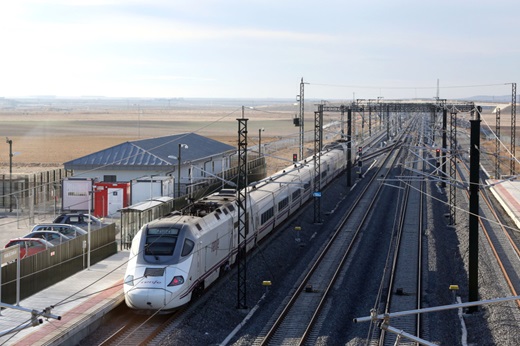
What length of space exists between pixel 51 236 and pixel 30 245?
2546 mm

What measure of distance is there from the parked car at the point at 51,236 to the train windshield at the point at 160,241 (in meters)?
9.99

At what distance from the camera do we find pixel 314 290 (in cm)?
2970

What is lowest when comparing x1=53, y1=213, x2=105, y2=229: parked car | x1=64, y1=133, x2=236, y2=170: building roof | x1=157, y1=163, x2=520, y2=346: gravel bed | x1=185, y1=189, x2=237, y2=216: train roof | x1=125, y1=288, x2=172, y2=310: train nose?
x1=157, y1=163, x2=520, y2=346: gravel bed

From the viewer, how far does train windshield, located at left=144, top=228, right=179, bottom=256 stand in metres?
25.0

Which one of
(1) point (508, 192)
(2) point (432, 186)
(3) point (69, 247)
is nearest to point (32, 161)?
(2) point (432, 186)

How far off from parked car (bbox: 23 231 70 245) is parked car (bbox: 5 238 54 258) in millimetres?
1478

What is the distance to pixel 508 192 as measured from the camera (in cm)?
5800

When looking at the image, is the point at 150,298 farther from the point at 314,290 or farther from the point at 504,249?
the point at 504,249

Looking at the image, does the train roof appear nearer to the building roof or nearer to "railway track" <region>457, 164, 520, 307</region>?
"railway track" <region>457, 164, 520, 307</region>

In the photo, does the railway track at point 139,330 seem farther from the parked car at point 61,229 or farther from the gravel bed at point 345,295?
the parked car at point 61,229

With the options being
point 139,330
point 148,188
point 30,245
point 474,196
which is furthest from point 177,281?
point 148,188

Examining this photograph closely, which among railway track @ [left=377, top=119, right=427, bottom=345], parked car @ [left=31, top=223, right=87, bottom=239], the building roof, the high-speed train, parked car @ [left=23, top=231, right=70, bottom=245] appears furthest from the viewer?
the building roof

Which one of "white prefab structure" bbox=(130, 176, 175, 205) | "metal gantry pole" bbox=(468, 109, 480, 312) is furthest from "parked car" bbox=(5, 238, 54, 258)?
"metal gantry pole" bbox=(468, 109, 480, 312)

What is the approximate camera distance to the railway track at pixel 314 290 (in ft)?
77.9
